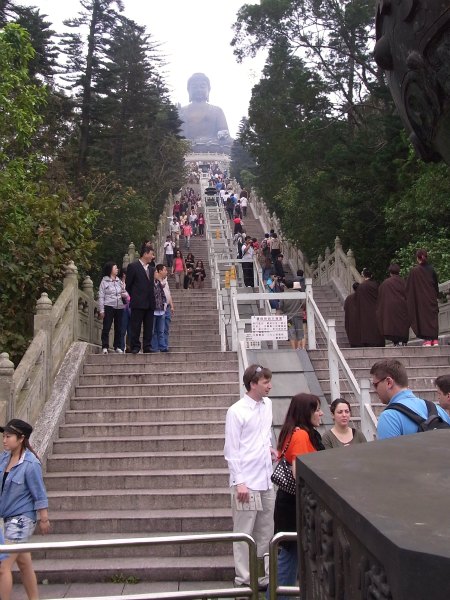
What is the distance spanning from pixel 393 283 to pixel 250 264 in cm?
882

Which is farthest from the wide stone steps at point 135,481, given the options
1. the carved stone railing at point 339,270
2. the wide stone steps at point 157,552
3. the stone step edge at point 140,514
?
the carved stone railing at point 339,270

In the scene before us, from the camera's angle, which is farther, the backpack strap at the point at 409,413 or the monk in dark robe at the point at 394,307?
the monk in dark robe at the point at 394,307

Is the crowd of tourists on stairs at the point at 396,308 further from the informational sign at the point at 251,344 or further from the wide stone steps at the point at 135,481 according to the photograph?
the wide stone steps at the point at 135,481

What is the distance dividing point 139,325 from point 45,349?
1912 millimetres

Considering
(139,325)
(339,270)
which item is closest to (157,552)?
(139,325)

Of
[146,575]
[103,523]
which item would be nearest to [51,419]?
[103,523]

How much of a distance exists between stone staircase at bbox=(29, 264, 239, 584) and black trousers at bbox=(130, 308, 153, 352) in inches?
12.9

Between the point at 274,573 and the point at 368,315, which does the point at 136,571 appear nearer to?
the point at 274,573

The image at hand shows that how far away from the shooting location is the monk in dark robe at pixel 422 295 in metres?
9.89

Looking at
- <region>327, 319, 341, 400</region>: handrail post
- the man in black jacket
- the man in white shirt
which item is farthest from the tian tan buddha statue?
the man in white shirt

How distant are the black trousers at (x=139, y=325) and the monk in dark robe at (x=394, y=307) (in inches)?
141

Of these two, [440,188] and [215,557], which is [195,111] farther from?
[215,557]

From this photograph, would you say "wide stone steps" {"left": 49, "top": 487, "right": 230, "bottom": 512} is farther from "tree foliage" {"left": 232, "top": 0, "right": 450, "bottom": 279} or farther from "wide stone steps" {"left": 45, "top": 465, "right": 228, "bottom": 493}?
"tree foliage" {"left": 232, "top": 0, "right": 450, "bottom": 279}

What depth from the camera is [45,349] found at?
28.4 ft
